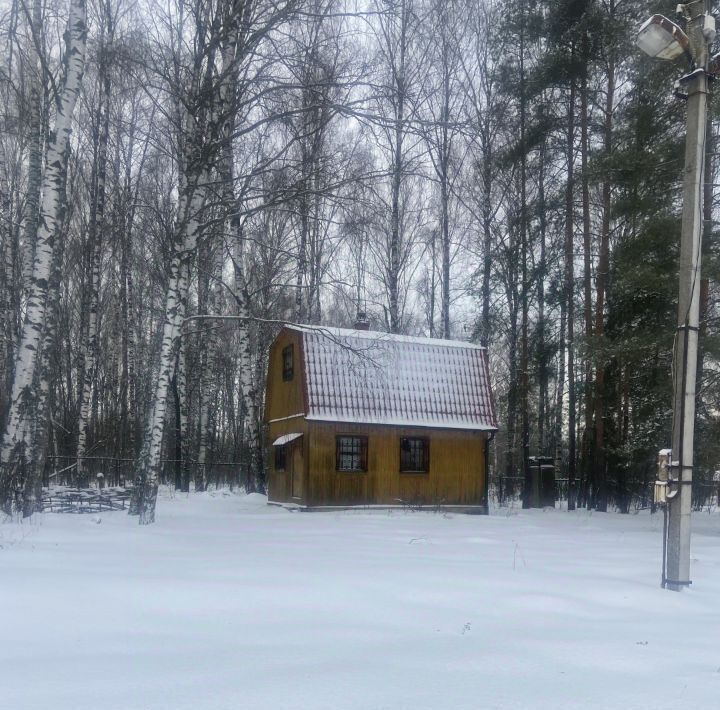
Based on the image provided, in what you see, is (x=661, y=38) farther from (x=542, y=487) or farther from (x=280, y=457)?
(x=542, y=487)

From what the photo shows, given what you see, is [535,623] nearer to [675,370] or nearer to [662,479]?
[662,479]

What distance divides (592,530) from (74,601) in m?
13.6

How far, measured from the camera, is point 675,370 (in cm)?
866

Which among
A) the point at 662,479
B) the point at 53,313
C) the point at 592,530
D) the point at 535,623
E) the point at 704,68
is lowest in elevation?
the point at 592,530

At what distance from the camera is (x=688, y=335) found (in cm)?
847

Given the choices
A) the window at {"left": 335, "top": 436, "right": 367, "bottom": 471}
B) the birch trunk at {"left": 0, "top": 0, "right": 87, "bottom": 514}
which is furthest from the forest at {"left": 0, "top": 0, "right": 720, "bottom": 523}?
the window at {"left": 335, "top": 436, "right": 367, "bottom": 471}

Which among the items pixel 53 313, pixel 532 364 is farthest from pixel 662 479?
pixel 532 364

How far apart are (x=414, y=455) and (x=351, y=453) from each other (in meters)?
1.98

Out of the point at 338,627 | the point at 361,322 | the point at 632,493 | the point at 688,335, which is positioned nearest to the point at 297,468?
the point at 361,322

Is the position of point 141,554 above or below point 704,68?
below

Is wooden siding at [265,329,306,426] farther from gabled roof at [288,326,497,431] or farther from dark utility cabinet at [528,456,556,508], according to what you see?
dark utility cabinet at [528,456,556,508]

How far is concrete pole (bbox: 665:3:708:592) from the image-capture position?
324 inches

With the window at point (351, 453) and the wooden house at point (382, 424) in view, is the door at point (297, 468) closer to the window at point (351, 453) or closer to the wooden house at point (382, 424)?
the wooden house at point (382, 424)

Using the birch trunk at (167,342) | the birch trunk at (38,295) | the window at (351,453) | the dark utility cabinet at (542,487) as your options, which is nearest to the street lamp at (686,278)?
the birch trunk at (167,342)
